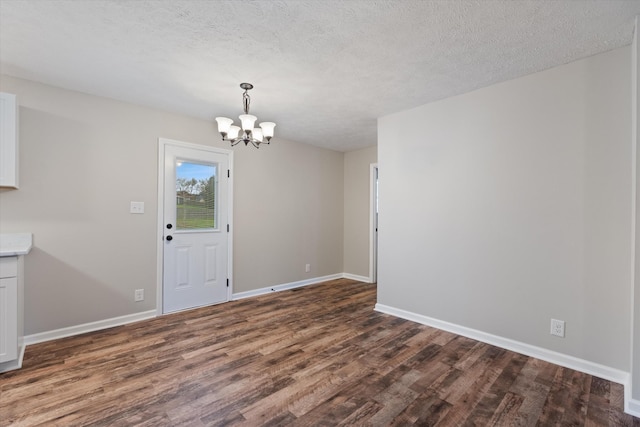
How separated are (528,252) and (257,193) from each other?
11.2 ft

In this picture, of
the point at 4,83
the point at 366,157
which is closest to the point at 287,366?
the point at 4,83

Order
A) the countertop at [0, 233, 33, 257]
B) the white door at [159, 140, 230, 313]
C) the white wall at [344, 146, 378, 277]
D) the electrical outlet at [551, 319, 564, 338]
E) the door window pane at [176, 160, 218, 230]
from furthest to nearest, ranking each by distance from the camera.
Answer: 1. the white wall at [344, 146, 378, 277]
2. the door window pane at [176, 160, 218, 230]
3. the white door at [159, 140, 230, 313]
4. the countertop at [0, 233, 33, 257]
5. the electrical outlet at [551, 319, 564, 338]

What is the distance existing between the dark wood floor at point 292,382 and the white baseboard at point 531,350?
2.9 inches

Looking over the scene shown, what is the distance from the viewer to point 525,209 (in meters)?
2.56

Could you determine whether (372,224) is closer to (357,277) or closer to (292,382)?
(357,277)

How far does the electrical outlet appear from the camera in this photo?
7.77 feet

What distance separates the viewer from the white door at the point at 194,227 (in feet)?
11.7

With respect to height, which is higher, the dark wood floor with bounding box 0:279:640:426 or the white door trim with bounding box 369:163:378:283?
the white door trim with bounding box 369:163:378:283

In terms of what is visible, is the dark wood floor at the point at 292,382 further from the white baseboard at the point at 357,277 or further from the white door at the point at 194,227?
the white baseboard at the point at 357,277

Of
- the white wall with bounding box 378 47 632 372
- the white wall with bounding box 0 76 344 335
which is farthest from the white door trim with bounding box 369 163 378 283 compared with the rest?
the white wall with bounding box 0 76 344 335

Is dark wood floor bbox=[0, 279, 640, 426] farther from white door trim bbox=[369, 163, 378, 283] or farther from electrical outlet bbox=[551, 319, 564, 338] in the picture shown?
white door trim bbox=[369, 163, 378, 283]

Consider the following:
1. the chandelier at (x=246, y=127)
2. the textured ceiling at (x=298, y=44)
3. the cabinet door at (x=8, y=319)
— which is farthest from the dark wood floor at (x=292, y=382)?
the textured ceiling at (x=298, y=44)

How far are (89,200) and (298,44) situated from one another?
8.69 feet

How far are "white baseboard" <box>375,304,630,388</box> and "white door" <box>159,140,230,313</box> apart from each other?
8.18 ft
